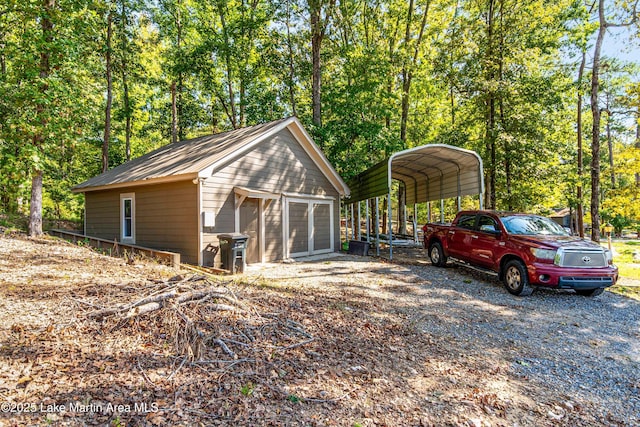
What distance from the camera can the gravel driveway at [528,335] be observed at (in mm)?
3334

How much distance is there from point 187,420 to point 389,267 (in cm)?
822

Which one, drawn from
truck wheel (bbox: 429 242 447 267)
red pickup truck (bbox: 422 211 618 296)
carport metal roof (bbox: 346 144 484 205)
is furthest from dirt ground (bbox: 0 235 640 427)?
carport metal roof (bbox: 346 144 484 205)

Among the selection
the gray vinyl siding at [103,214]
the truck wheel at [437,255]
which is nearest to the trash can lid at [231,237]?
the gray vinyl siding at [103,214]

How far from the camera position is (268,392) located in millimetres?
2986

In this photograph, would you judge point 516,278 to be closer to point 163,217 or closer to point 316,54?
point 163,217

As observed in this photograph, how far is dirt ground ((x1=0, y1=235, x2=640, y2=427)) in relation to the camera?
8.78ft

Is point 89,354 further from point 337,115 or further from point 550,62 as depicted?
point 550,62

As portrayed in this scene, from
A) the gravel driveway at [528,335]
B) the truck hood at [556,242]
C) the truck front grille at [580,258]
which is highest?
the truck hood at [556,242]

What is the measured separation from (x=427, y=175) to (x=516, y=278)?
29.7 feet

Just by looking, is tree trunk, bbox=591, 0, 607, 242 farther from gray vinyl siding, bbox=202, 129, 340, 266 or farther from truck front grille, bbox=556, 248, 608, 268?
gray vinyl siding, bbox=202, 129, 340, 266

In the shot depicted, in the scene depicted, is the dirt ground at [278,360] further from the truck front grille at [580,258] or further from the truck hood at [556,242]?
the truck hood at [556,242]

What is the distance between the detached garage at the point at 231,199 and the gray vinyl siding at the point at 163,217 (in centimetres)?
3

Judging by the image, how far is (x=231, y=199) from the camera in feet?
32.8

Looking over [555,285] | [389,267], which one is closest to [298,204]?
[389,267]
